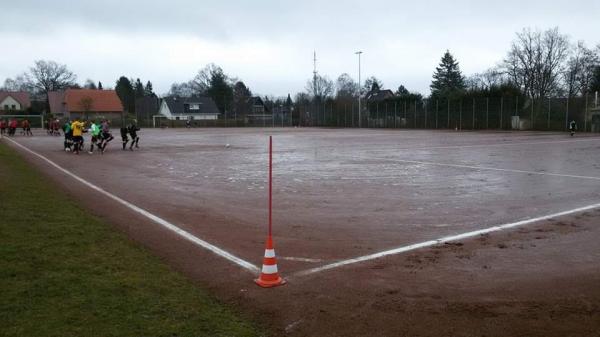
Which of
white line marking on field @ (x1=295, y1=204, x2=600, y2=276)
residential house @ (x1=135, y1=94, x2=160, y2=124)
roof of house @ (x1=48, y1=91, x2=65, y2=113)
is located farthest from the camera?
residential house @ (x1=135, y1=94, x2=160, y2=124)

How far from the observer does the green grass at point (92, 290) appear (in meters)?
4.27

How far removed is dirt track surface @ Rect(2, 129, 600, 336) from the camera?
4715 millimetres

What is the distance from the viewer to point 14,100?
397 ft

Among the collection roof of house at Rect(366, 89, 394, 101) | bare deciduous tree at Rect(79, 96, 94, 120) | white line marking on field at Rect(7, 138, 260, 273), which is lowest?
white line marking on field at Rect(7, 138, 260, 273)

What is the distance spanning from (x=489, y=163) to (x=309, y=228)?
12.7 metres

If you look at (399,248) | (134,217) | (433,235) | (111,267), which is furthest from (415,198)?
(111,267)

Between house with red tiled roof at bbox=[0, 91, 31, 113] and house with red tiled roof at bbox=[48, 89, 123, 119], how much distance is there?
21895 millimetres

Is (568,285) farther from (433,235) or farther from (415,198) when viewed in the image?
(415,198)

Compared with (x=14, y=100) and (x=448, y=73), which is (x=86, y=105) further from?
(x=448, y=73)

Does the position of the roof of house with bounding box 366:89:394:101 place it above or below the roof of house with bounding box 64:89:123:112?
above

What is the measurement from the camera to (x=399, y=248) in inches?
278

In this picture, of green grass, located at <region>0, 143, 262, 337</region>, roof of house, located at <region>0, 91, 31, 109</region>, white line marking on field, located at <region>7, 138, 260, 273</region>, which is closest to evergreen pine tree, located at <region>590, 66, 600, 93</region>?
white line marking on field, located at <region>7, 138, 260, 273</region>

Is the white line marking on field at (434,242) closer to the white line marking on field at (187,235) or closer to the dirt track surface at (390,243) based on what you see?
the dirt track surface at (390,243)

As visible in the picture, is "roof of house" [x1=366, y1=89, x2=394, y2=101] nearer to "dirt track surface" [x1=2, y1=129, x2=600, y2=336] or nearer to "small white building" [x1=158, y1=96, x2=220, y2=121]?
"small white building" [x1=158, y1=96, x2=220, y2=121]
